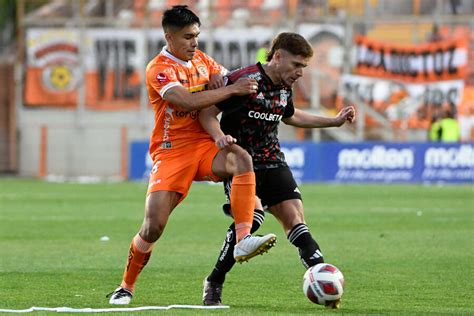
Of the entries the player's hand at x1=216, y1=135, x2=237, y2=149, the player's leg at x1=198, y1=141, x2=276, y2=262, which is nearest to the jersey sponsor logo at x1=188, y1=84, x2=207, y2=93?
the player's leg at x1=198, y1=141, x2=276, y2=262

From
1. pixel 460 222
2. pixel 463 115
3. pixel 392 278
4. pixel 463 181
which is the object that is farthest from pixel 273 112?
pixel 463 115

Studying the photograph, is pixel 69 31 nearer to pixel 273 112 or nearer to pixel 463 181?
pixel 463 181

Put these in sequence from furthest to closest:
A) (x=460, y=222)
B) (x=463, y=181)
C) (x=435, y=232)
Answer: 1. (x=463, y=181)
2. (x=460, y=222)
3. (x=435, y=232)

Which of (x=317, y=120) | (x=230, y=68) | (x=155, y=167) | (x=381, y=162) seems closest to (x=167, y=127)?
(x=155, y=167)

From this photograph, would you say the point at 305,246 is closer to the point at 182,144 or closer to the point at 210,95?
the point at 182,144

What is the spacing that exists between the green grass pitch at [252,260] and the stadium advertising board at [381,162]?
532cm

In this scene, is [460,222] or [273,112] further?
[460,222]

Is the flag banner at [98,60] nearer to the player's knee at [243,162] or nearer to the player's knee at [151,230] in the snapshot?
the player's knee at [151,230]

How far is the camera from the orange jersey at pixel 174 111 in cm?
857

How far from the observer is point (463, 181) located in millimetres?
28656

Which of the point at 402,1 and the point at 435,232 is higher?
the point at 402,1

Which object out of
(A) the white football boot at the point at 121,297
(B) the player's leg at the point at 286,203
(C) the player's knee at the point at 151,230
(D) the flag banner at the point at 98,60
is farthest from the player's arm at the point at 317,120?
(D) the flag banner at the point at 98,60

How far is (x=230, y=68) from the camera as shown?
35.5m

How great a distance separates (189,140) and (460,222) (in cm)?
914
